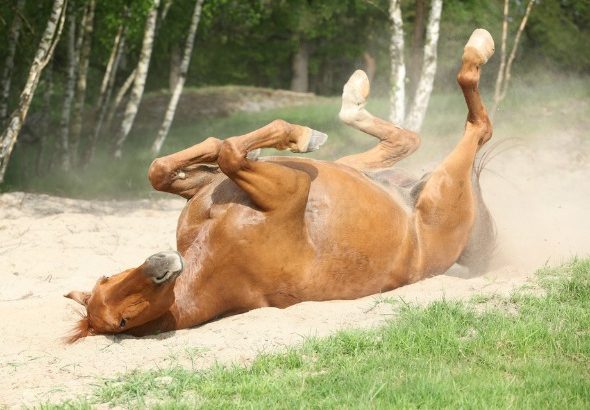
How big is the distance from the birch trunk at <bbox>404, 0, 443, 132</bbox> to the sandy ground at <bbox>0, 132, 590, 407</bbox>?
3.35 m

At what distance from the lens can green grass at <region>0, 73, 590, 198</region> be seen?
15.9 meters

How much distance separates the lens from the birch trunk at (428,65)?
15461 millimetres

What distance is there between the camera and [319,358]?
477 cm

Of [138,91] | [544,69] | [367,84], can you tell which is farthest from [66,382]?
[544,69]

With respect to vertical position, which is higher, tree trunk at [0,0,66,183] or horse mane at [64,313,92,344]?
tree trunk at [0,0,66,183]

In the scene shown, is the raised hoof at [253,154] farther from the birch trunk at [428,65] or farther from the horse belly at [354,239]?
the birch trunk at [428,65]

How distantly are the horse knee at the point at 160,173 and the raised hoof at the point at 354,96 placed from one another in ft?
5.73

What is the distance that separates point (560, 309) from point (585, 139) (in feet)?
34.2

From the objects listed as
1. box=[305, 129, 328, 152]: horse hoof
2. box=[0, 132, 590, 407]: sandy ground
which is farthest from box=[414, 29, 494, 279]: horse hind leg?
box=[305, 129, 328, 152]: horse hoof

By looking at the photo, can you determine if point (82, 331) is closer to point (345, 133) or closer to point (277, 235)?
point (277, 235)

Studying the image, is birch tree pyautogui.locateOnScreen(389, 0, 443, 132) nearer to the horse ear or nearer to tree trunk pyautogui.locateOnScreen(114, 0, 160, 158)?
tree trunk pyautogui.locateOnScreen(114, 0, 160, 158)

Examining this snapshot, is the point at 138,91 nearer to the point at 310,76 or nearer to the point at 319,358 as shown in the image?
the point at 319,358

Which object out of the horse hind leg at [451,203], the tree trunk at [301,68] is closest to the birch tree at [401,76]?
the horse hind leg at [451,203]

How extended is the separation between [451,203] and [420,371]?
6.79ft
